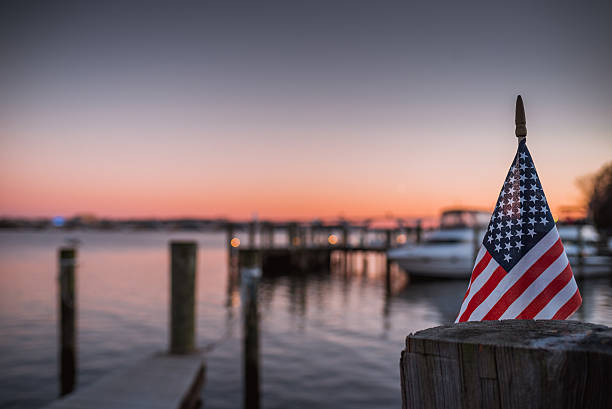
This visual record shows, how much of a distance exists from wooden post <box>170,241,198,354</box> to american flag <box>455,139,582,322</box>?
6896mm

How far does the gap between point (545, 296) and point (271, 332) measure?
1410cm

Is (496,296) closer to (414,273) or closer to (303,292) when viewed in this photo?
(303,292)

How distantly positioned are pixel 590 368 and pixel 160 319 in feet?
62.6

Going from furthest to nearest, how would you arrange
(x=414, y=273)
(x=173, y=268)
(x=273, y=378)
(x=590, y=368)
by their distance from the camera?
(x=414, y=273) → (x=273, y=378) → (x=173, y=268) → (x=590, y=368)

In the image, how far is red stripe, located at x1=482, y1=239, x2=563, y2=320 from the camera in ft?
8.48

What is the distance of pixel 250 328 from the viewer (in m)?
9.12

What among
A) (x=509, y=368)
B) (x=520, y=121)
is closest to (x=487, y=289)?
(x=520, y=121)

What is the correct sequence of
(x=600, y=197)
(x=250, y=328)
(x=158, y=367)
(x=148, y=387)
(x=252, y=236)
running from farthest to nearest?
(x=600, y=197), (x=252, y=236), (x=250, y=328), (x=158, y=367), (x=148, y=387)

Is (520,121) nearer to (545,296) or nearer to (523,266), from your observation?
(523,266)

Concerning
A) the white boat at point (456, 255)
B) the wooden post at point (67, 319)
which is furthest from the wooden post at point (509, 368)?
the white boat at point (456, 255)

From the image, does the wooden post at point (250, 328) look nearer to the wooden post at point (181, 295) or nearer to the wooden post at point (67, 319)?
the wooden post at point (181, 295)

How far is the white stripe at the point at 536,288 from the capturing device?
258cm

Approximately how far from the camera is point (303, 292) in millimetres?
25797

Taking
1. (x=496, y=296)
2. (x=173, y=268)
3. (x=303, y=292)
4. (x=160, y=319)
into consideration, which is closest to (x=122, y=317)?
(x=160, y=319)
